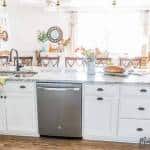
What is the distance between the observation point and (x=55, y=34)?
8.73m

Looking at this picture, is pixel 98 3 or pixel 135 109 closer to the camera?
pixel 135 109

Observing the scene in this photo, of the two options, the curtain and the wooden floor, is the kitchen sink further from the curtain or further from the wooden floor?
the curtain

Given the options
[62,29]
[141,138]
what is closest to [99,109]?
[141,138]

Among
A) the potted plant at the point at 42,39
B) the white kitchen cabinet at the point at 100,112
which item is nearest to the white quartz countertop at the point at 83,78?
the white kitchen cabinet at the point at 100,112

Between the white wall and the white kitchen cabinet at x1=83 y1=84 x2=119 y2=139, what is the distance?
525 centimetres

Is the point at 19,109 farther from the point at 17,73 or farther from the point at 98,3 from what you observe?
the point at 98,3

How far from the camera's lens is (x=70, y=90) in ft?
10.9

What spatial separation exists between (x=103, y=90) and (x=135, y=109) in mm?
512

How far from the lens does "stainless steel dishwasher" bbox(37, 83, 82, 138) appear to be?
3.34 m

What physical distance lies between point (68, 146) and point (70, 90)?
31.0 inches

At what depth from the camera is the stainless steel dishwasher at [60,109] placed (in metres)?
3.34

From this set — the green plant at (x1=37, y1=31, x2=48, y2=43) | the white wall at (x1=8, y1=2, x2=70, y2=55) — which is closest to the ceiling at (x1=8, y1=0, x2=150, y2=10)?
the white wall at (x1=8, y1=2, x2=70, y2=55)

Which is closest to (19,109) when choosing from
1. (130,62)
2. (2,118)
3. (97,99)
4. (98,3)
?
(2,118)

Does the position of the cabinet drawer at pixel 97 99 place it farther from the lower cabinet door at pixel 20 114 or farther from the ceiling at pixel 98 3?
the ceiling at pixel 98 3
